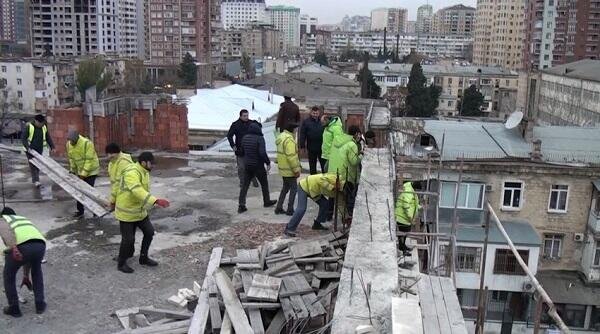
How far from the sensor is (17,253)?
540 cm

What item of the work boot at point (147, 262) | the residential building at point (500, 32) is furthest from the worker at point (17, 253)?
the residential building at point (500, 32)

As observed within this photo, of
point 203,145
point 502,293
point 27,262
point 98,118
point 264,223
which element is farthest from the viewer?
point 502,293

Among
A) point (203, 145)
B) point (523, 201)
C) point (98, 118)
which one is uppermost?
point (98, 118)

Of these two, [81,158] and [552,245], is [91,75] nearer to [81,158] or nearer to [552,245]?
[552,245]

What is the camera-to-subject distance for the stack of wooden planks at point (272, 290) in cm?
512

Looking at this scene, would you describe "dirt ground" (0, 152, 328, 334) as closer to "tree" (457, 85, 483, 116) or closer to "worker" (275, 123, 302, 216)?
"worker" (275, 123, 302, 216)

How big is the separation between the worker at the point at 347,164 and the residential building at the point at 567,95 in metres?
42.3

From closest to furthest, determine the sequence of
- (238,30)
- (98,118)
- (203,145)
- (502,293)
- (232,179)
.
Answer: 1. (232,179)
2. (98,118)
3. (203,145)
4. (502,293)
5. (238,30)

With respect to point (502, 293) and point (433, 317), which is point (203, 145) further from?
point (433, 317)

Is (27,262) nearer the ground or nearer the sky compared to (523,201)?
nearer the sky

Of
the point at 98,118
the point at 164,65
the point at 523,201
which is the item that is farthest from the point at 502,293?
the point at 164,65

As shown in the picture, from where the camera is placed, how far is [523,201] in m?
22.9

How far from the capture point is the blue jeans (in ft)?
25.0

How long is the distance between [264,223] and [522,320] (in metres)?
18.1
